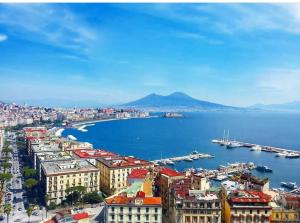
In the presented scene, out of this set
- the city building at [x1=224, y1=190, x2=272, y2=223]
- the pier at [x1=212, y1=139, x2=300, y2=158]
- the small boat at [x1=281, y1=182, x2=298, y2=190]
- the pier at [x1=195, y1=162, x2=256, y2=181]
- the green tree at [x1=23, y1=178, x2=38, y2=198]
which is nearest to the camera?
the city building at [x1=224, y1=190, x2=272, y2=223]

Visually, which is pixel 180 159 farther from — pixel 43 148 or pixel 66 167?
pixel 66 167

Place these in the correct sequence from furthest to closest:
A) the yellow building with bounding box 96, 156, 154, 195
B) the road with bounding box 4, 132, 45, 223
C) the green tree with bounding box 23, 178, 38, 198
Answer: the yellow building with bounding box 96, 156, 154, 195, the green tree with bounding box 23, 178, 38, 198, the road with bounding box 4, 132, 45, 223

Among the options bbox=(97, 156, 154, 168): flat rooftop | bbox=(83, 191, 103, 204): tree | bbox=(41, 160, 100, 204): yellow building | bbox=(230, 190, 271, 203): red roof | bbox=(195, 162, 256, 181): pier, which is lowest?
bbox=(195, 162, 256, 181): pier

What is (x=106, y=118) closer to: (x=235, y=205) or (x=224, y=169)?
(x=224, y=169)

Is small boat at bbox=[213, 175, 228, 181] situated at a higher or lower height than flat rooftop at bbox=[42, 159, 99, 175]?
lower

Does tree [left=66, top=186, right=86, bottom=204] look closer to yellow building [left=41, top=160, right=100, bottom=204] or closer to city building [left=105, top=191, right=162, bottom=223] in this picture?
yellow building [left=41, top=160, right=100, bottom=204]

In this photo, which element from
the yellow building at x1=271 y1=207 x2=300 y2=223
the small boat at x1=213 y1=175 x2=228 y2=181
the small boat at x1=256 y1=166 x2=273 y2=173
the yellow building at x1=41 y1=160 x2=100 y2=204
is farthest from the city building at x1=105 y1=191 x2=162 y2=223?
the small boat at x1=256 y1=166 x2=273 y2=173

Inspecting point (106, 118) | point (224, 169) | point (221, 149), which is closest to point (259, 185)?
point (224, 169)

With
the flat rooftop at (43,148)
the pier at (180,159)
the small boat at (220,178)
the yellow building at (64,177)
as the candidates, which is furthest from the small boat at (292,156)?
the yellow building at (64,177)

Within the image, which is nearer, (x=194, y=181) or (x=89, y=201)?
(x=194, y=181)
